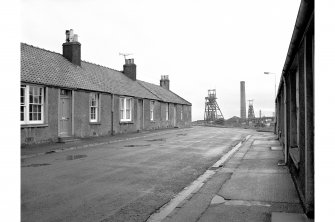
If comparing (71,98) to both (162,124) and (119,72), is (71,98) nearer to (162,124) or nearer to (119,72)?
(119,72)

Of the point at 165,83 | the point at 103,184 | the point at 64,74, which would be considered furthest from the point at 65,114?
the point at 165,83

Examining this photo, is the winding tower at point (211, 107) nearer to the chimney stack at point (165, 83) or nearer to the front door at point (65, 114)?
the chimney stack at point (165, 83)

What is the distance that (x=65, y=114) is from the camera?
66.9 ft

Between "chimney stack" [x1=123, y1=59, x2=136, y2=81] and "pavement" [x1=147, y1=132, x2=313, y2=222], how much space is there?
87.1 feet

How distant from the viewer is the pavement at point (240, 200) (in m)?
5.32

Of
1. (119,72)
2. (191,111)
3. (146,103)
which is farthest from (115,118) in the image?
(191,111)

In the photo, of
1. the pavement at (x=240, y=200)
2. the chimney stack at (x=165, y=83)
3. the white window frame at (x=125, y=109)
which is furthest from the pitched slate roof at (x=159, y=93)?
the pavement at (x=240, y=200)

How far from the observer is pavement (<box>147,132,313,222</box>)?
17.4ft

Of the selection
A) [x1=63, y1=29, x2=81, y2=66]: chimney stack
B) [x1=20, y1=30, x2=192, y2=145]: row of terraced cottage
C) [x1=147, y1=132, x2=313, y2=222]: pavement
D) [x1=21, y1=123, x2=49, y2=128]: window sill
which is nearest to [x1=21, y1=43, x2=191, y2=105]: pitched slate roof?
[x1=20, y1=30, x2=192, y2=145]: row of terraced cottage

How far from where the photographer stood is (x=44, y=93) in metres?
18.1

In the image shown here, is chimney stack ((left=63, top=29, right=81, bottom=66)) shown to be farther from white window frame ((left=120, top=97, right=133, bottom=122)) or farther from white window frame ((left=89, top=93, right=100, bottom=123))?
white window frame ((left=120, top=97, right=133, bottom=122))

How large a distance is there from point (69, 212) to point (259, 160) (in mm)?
7781

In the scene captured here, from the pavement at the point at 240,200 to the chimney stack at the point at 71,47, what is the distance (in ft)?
59.0

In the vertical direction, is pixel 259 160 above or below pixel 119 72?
below
